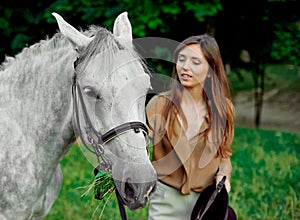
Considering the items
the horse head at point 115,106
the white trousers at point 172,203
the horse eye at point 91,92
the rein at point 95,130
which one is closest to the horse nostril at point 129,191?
the horse head at point 115,106

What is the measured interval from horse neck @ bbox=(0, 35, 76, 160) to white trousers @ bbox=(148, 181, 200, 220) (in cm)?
71

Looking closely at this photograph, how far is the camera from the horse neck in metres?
2.70

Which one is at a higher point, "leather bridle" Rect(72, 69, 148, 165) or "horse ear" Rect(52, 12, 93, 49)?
"horse ear" Rect(52, 12, 93, 49)

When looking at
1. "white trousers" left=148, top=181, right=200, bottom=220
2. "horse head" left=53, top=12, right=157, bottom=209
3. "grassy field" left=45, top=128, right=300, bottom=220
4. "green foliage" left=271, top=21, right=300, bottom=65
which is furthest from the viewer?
"green foliage" left=271, top=21, right=300, bottom=65

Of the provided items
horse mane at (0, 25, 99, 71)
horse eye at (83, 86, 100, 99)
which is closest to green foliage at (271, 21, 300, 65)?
horse mane at (0, 25, 99, 71)

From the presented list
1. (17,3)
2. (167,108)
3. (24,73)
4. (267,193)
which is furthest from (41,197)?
(17,3)

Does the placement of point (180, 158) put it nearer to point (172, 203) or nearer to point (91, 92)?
point (172, 203)

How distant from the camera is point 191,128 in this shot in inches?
119

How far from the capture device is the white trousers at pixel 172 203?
312cm

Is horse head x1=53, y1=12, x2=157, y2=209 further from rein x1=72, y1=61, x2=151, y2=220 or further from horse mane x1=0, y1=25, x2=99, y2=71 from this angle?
horse mane x1=0, y1=25, x2=99, y2=71

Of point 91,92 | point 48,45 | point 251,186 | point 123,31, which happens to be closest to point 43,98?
point 48,45

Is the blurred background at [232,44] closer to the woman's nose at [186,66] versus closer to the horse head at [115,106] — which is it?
the woman's nose at [186,66]

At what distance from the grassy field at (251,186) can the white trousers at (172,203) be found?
20.8 inches

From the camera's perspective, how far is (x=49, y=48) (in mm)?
2773
